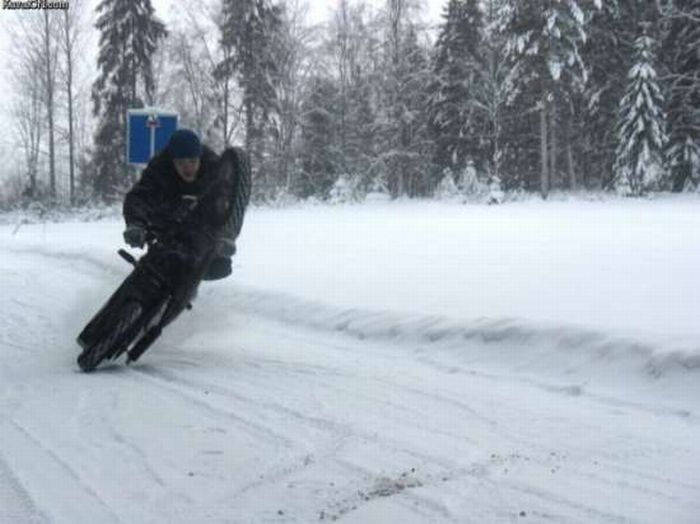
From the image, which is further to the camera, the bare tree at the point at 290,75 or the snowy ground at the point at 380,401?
the bare tree at the point at 290,75

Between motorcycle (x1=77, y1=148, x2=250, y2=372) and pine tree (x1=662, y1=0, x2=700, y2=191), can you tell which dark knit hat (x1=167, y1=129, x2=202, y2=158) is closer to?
motorcycle (x1=77, y1=148, x2=250, y2=372)

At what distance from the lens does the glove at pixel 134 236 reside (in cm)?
598

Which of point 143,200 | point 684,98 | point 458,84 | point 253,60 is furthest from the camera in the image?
point 458,84

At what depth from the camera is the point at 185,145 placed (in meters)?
6.32

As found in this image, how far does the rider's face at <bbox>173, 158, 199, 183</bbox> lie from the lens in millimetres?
6387

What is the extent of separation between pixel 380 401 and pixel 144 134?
9828 millimetres

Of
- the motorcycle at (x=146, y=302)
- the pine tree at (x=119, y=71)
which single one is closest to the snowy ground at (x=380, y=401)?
the motorcycle at (x=146, y=302)

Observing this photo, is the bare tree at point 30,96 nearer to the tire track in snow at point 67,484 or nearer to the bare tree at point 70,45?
the bare tree at point 70,45

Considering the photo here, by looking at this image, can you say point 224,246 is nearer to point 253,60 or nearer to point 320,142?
point 253,60

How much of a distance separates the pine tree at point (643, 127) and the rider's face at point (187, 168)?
2722 centimetres

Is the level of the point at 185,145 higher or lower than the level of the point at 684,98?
lower

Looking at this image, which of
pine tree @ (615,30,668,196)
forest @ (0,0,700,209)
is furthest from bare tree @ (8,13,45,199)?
pine tree @ (615,30,668,196)

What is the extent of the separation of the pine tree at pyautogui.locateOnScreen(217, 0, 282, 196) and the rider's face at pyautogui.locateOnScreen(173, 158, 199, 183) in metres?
35.6

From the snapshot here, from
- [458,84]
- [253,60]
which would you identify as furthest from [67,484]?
[458,84]
